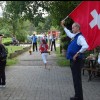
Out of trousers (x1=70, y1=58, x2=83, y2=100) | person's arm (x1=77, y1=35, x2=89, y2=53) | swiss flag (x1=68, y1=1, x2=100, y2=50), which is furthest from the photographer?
swiss flag (x1=68, y1=1, x2=100, y2=50)

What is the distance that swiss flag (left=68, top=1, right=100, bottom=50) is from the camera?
373 inches

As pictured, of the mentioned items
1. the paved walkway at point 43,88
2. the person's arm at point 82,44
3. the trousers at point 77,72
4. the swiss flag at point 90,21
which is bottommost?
the paved walkway at point 43,88

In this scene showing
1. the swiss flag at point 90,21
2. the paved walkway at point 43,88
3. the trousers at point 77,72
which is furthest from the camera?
the paved walkway at point 43,88

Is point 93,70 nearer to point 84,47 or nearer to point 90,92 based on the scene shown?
point 90,92

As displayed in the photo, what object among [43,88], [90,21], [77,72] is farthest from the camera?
[43,88]

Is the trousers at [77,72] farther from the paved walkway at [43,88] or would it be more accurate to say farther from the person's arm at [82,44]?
the paved walkway at [43,88]

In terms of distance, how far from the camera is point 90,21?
958cm

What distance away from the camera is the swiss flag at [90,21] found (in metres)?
9.47

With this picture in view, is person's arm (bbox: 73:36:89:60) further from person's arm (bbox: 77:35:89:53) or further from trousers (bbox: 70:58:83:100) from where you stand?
trousers (bbox: 70:58:83:100)

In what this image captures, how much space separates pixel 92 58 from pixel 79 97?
4.86 metres

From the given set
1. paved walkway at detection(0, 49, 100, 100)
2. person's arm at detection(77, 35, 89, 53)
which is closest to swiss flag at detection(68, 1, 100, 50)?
person's arm at detection(77, 35, 89, 53)

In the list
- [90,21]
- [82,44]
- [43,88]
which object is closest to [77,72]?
[82,44]

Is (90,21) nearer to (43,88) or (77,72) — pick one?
(77,72)

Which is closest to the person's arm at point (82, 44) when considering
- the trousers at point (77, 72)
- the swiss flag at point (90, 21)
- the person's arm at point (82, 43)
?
the person's arm at point (82, 43)
